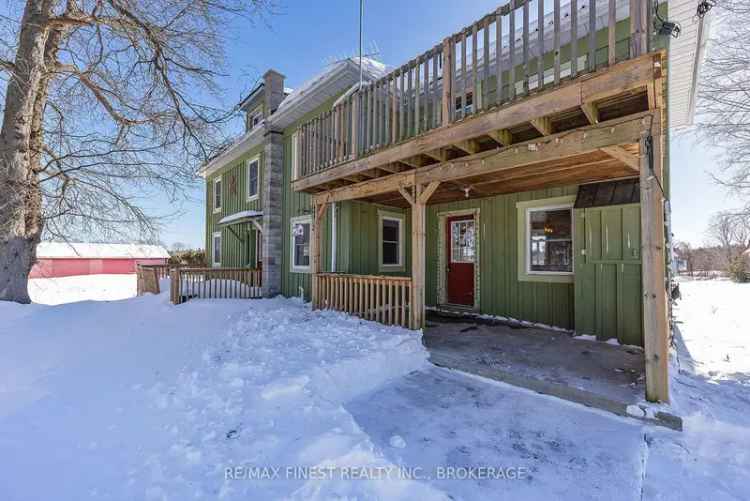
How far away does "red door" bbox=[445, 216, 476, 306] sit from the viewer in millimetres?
6918

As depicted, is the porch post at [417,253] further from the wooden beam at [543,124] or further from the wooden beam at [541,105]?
the wooden beam at [543,124]

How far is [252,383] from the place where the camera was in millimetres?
3170

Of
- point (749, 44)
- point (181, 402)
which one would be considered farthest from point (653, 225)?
point (749, 44)

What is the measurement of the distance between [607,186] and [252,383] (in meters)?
5.38

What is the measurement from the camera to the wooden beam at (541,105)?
2.62 metres

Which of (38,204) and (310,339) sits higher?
(38,204)

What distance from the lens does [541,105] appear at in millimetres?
3145

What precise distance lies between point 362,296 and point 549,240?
133 inches

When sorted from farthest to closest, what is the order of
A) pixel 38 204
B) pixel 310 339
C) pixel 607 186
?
pixel 38 204, pixel 607 186, pixel 310 339

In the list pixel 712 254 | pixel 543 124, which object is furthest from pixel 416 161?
pixel 712 254

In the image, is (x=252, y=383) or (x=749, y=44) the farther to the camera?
(x=749, y=44)

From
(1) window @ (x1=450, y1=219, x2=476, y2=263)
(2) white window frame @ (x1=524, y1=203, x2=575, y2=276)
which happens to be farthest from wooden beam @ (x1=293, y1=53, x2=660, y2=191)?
(1) window @ (x1=450, y1=219, x2=476, y2=263)

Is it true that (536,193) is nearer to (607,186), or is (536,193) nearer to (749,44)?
(607,186)

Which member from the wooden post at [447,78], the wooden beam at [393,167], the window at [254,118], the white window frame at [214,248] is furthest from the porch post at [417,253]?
the white window frame at [214,248]
